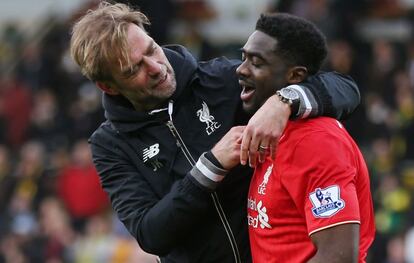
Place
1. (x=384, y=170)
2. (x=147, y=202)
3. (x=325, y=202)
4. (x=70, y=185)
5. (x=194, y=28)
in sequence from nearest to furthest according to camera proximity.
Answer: (x=325, y=202) < (x=147, y=202) < (x=384, y=170) < (x=70, y=185) < (x=194, y=28)

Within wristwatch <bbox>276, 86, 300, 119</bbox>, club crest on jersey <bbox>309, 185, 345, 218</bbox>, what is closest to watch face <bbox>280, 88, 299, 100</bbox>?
wristwatch <bbox>276, 86, 300, 119</bbox>

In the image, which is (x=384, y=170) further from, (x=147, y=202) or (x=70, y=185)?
(x=147, y=202)

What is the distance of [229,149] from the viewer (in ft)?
13.6

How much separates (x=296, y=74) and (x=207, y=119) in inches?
23.2

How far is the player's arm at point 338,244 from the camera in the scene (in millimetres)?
3791

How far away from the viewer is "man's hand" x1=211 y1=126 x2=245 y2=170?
412 centimetres

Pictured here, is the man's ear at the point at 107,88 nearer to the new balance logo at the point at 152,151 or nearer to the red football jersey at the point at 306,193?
the new balance logo at the point at 152,151

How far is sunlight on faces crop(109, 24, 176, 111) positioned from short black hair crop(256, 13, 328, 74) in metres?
0.56

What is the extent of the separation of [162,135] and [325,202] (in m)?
1.01

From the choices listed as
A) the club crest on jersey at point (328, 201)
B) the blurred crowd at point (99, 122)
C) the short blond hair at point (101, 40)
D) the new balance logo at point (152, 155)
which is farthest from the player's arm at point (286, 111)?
the blurred crowd at point (99, 122)

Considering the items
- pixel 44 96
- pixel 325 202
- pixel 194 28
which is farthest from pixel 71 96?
pixel 325 202

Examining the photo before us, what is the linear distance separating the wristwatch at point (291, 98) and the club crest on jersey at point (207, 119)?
1.93ft

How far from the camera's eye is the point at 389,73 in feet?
38.0

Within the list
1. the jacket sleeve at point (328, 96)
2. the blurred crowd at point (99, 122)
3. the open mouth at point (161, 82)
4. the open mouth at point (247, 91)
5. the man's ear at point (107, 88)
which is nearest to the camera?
the jacket sleeve at point (328, 96)
